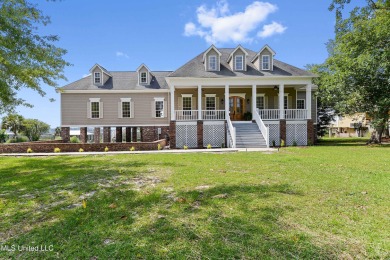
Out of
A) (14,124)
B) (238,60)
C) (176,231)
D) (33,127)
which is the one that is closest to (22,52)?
(176,231)

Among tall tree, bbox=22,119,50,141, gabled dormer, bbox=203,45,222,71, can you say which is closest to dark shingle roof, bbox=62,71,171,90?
gabled dormer, bbox=203,45,222,71

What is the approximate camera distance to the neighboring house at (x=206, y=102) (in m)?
17.7

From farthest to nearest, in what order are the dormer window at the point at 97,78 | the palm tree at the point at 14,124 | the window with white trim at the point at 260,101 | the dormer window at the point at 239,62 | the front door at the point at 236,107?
1. the palm tree at the point at 14,124
2. the dormer window at the point at 97,78
3. the window with white trim at the point at 260,101
4. the front door at the point at 236,107
5. the dormer window at the point at 239,62

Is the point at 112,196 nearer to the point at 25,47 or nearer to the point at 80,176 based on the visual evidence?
the point at 80,176

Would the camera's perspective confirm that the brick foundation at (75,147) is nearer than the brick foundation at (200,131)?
Yes

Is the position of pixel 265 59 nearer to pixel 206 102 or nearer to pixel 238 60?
pixel 238 60

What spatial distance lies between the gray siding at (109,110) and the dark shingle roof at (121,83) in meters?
0.69

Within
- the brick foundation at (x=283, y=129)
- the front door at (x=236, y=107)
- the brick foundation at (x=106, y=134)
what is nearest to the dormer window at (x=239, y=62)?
the front door at (x=236, y=107)

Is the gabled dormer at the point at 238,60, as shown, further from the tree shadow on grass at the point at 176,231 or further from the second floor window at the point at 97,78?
the tree shadow on grass at the point at 176,231

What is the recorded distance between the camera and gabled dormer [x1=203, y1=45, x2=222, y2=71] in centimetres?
1870

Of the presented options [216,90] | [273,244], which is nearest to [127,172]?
[273,244]

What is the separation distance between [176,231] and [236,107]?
1876 centimetres

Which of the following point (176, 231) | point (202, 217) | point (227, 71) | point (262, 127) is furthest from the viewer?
point (227, 71)

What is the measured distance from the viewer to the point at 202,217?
3.63 metres
